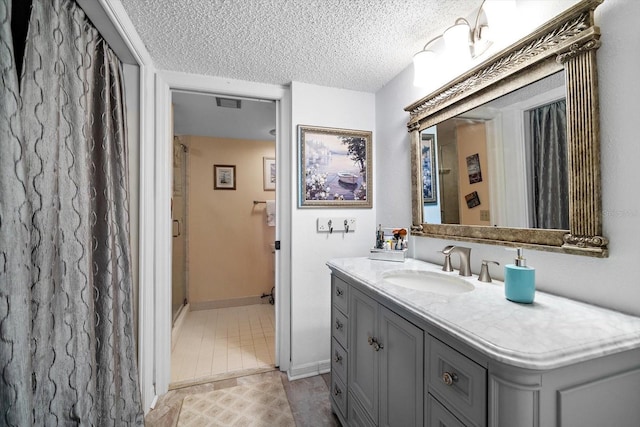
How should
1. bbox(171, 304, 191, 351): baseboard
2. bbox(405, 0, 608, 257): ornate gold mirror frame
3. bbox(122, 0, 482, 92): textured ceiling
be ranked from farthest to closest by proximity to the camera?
bbox(171, 304, 191, 351): baseboard < bbox(122, 0, 482, 92): textured ceiling < bbox(405, 0, 608, 257): ornate gold mirror frame

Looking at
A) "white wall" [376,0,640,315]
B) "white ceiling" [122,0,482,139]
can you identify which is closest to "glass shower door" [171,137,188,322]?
"white ceiling" [122,0,482,139]

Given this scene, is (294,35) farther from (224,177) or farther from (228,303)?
(228,303)

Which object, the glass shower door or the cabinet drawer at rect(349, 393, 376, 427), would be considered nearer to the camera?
the cabinet drawer at rect(349, 393, 376, 427)

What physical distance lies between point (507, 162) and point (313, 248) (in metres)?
1.30

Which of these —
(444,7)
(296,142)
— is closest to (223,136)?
(296,142)

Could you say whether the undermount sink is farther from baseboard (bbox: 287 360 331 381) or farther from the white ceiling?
the white ceiling

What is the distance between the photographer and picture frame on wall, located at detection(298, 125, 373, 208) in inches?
77.2

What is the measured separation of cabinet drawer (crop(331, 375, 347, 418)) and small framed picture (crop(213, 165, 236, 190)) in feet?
8.45

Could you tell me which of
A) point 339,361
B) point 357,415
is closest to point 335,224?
point 339,361

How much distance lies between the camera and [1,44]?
70 centimetres

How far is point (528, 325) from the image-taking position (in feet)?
2.28

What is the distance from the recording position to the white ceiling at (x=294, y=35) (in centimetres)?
123

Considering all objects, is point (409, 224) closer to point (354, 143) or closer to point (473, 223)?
point (473, 223)

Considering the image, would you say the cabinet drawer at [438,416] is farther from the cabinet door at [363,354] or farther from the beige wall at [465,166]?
the beige wall at [465,166]
